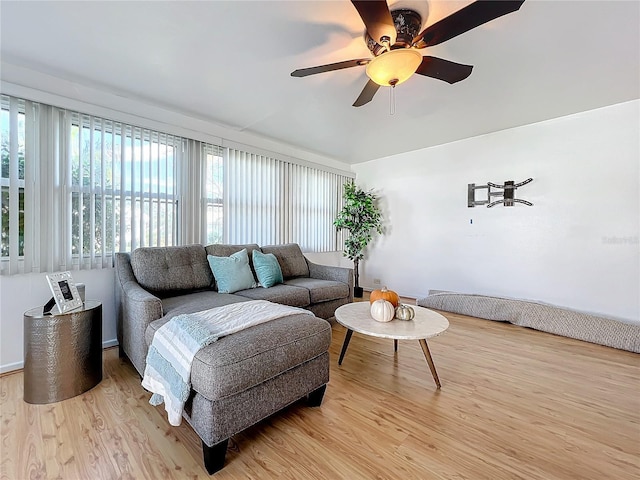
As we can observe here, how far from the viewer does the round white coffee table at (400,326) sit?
1.76 metres

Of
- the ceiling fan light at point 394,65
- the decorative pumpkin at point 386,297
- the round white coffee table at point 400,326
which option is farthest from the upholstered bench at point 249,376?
the ceiling fan light at point 394,65

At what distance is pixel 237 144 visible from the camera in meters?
3.54

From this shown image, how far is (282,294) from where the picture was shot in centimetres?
266

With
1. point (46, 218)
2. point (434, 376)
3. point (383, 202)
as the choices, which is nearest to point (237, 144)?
point (46, 218)

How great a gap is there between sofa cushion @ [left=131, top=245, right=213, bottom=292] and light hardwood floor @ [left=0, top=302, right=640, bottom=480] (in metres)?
0.72

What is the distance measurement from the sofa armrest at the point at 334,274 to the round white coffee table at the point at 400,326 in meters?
1.06

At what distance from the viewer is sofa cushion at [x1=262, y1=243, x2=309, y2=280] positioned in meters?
3.40

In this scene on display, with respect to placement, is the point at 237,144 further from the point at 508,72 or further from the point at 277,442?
the point at 277,442

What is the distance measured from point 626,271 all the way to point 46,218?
559cm

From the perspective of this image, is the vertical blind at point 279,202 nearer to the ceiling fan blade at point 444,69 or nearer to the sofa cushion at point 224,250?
the sofa cushion at point 224,250

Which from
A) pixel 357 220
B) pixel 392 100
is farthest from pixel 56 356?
pixel 357 220

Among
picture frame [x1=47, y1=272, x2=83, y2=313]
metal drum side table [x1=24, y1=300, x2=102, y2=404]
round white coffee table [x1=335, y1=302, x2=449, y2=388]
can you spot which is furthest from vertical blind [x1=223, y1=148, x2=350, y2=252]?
round white coffee table [x1=335, y1=302, x2=449, y2=388]

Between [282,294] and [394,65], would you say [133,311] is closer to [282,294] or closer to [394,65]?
[282,294]

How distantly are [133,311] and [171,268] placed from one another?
2.18ft
